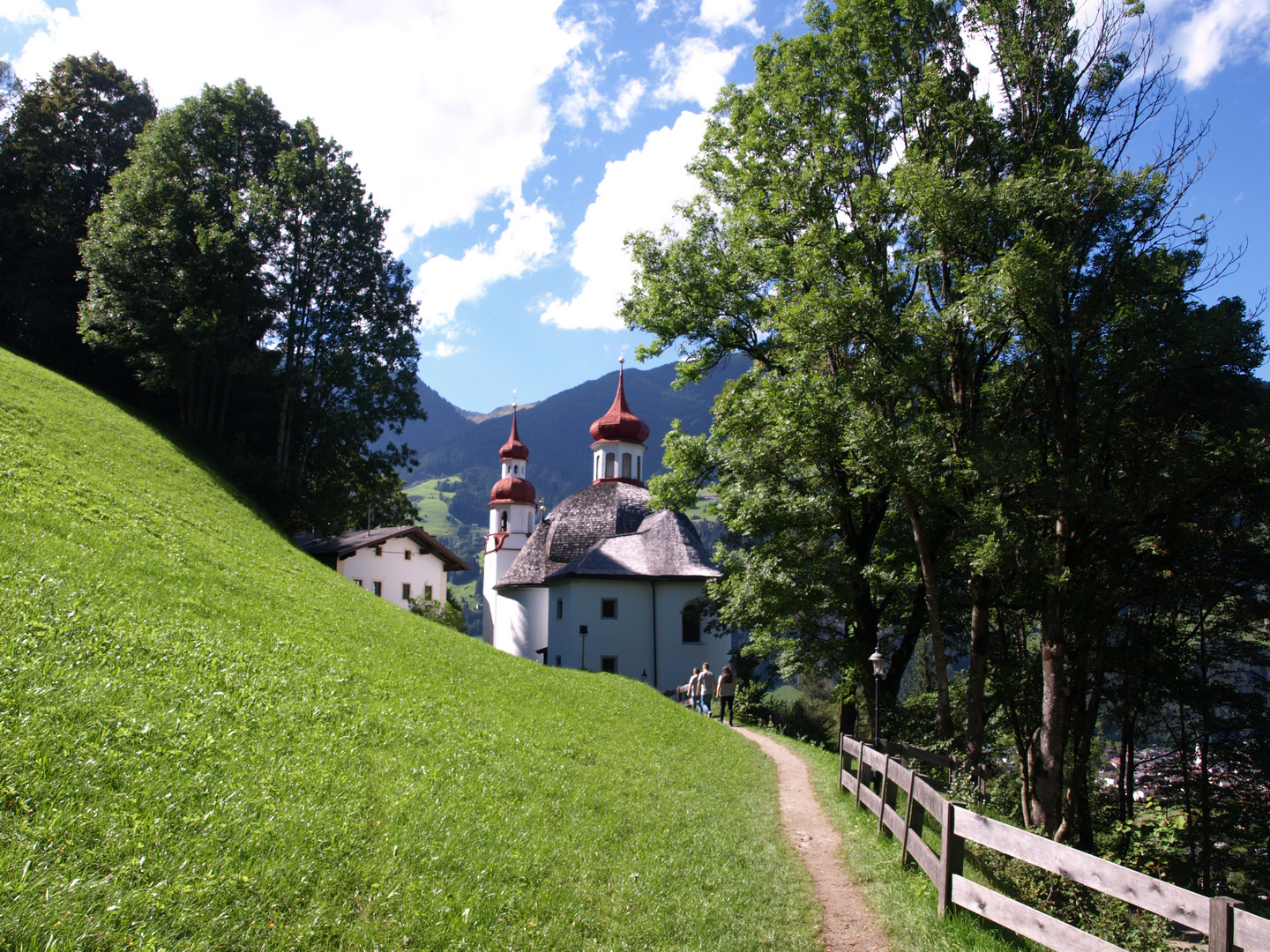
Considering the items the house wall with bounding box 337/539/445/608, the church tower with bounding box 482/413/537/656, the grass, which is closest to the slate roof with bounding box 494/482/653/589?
the house wall with bounding box 337/539/445/608

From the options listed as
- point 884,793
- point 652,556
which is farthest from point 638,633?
point 884,793

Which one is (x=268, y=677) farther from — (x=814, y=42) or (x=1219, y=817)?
(x=1219, y=817)

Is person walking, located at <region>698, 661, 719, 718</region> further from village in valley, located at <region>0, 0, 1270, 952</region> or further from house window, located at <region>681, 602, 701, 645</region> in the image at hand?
house window, located at <region>681, 602, 701, 645</region>

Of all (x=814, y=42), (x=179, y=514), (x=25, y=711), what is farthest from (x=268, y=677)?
(x=814, y=42)

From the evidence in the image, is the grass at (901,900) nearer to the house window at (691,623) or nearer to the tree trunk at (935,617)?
the tree trunk at (935,617)

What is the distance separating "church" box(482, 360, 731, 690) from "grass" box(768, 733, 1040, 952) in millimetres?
24176

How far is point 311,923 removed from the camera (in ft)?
15.3

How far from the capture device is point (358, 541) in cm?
3594

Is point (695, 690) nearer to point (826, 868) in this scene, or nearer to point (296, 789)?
point (826, 868)

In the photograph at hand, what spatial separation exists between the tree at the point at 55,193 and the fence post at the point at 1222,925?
1517 inches

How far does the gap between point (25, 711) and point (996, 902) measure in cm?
733

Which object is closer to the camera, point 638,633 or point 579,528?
point 638,633

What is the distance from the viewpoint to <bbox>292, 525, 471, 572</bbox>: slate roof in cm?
3494

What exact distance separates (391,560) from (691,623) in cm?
1497
